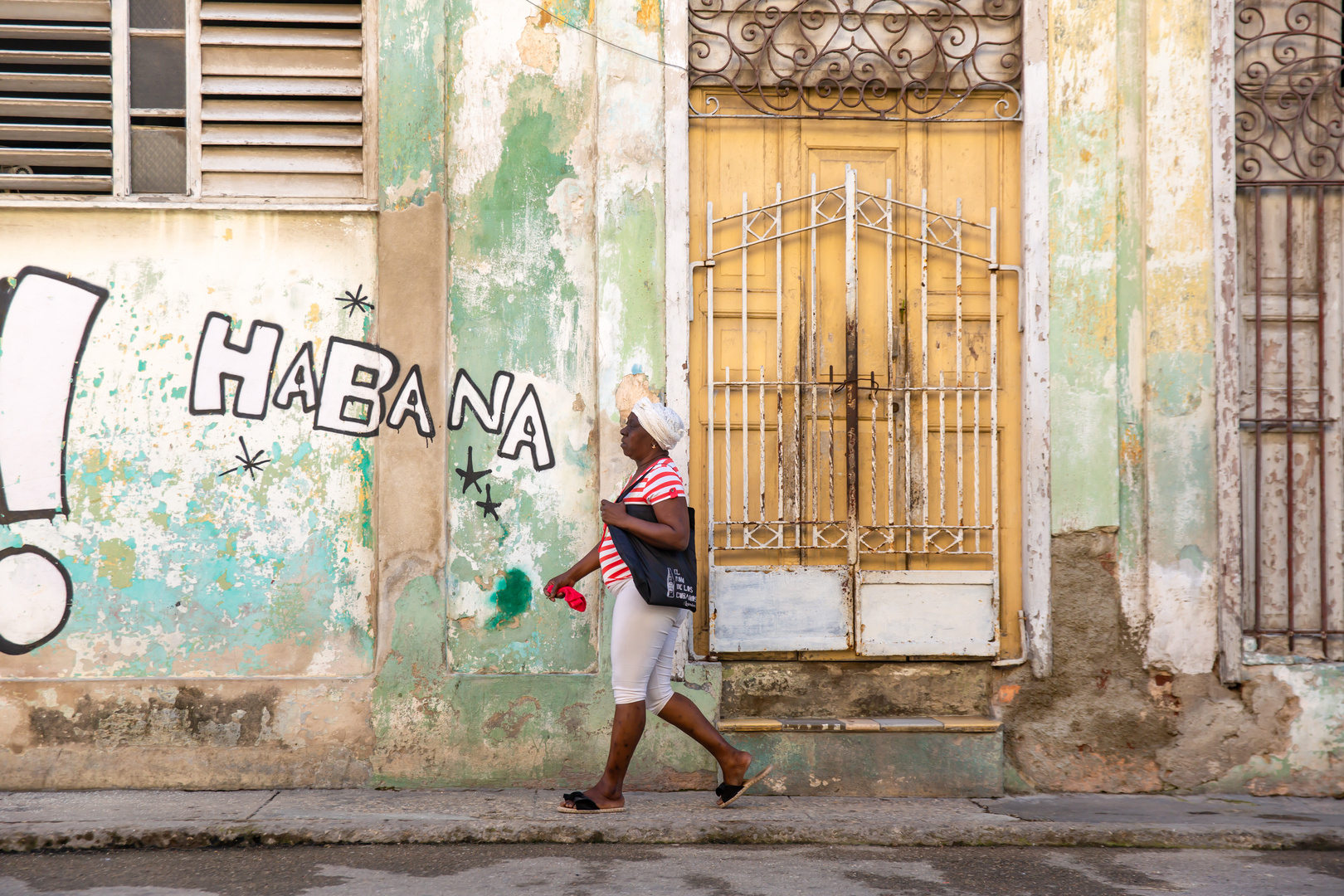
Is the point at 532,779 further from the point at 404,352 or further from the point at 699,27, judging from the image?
the point at 699,27

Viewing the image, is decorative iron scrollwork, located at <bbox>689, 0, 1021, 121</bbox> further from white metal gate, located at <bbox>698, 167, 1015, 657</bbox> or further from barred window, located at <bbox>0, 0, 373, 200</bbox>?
barred window, located at <bbox>0, 0, 373, 200</bbox>

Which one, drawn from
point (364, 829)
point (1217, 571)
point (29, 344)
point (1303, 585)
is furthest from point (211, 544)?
point (1303, 585)

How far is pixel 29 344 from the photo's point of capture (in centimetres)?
507

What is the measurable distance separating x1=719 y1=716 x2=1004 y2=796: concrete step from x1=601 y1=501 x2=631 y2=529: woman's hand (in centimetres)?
A: 131

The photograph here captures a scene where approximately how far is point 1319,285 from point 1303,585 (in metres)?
1.45

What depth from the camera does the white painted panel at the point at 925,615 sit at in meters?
5.21

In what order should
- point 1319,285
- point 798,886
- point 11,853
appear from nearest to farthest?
1. point 798,886
2. point 11,853
3. point 1319,285

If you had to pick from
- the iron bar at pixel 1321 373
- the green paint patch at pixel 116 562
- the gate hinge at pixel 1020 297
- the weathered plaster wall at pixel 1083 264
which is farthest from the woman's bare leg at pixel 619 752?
the iron bar at pixel 1321 373

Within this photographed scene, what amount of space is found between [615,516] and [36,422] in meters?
2.82

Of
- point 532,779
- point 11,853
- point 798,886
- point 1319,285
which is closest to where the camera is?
point 798,886

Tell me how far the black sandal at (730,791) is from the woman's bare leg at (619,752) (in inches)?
16.9

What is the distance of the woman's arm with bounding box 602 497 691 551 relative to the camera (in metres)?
4.26

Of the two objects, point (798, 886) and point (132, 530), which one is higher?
point (132, 530)

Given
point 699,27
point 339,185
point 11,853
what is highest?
point 699,27
